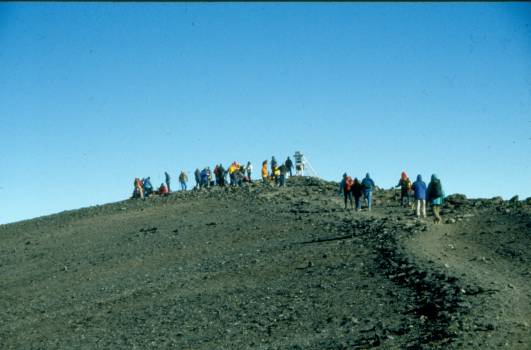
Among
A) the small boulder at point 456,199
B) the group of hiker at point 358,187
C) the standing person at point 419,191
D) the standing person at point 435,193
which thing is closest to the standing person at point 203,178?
the group of hiker at point 358,187

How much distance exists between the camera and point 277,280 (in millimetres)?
20047

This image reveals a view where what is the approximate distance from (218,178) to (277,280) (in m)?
23.5

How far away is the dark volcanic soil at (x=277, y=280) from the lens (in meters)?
14.1

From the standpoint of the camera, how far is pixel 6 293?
2441cm

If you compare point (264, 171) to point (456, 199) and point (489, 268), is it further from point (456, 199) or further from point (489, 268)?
point (489, 268)

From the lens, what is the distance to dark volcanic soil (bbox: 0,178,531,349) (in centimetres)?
1414

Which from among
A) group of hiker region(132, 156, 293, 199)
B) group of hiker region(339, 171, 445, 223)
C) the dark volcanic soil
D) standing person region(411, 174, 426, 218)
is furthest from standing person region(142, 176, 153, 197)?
standing person region(411, 174, 426, 218)

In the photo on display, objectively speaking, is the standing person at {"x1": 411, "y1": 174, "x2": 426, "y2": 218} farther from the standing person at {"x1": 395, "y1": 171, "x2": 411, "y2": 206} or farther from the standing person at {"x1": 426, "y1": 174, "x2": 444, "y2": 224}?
the standing person at {"x1": 395, "y1": 171, "x2": 411, "y2": 206}

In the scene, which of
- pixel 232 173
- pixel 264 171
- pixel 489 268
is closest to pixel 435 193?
pixel 489 268

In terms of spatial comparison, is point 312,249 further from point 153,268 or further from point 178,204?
point 178,204

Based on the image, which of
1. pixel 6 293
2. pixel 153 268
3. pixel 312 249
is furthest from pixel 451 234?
pixel 6 293

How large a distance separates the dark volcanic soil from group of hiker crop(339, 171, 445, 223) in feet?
2.68

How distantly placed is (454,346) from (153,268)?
15272 mm

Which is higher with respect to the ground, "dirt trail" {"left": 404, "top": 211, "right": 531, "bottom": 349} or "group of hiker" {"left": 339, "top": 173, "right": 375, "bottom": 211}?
"group of hiker" {"left": 339, "top": 173, "right": 375, "bottom": 211}
